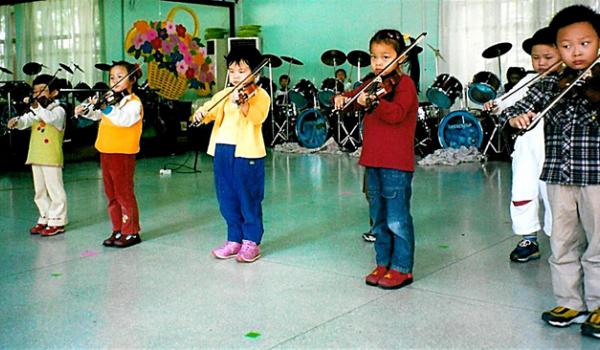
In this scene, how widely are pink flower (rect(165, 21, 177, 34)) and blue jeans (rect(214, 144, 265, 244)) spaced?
826 centimetres

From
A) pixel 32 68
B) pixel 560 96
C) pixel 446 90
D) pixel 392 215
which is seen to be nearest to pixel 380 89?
pixel 392 215

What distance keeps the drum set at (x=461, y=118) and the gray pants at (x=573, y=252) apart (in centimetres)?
608

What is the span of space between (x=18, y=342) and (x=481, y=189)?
4.63 metres

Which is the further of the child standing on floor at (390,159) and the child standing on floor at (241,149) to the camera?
the child standing on floor at (241,149)

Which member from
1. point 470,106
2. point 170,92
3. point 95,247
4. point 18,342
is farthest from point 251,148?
point 170,92

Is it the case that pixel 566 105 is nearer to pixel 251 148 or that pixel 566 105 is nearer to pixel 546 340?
pixel 546 340

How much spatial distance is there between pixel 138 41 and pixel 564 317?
31.8 feet

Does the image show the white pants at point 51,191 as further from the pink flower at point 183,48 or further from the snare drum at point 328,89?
the pink flower at point 183,48

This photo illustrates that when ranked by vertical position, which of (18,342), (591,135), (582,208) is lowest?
(18,342)

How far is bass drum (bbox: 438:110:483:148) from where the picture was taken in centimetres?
Answer: 936

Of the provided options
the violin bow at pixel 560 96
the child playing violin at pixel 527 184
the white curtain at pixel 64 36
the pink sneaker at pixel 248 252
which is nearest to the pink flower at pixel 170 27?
the white curtain at pixel 64 36

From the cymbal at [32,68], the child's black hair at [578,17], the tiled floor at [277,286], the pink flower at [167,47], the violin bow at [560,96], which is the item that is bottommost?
the tiled floor at [277,286]

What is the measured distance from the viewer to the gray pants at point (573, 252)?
271 centimetres

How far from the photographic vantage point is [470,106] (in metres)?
10.1
